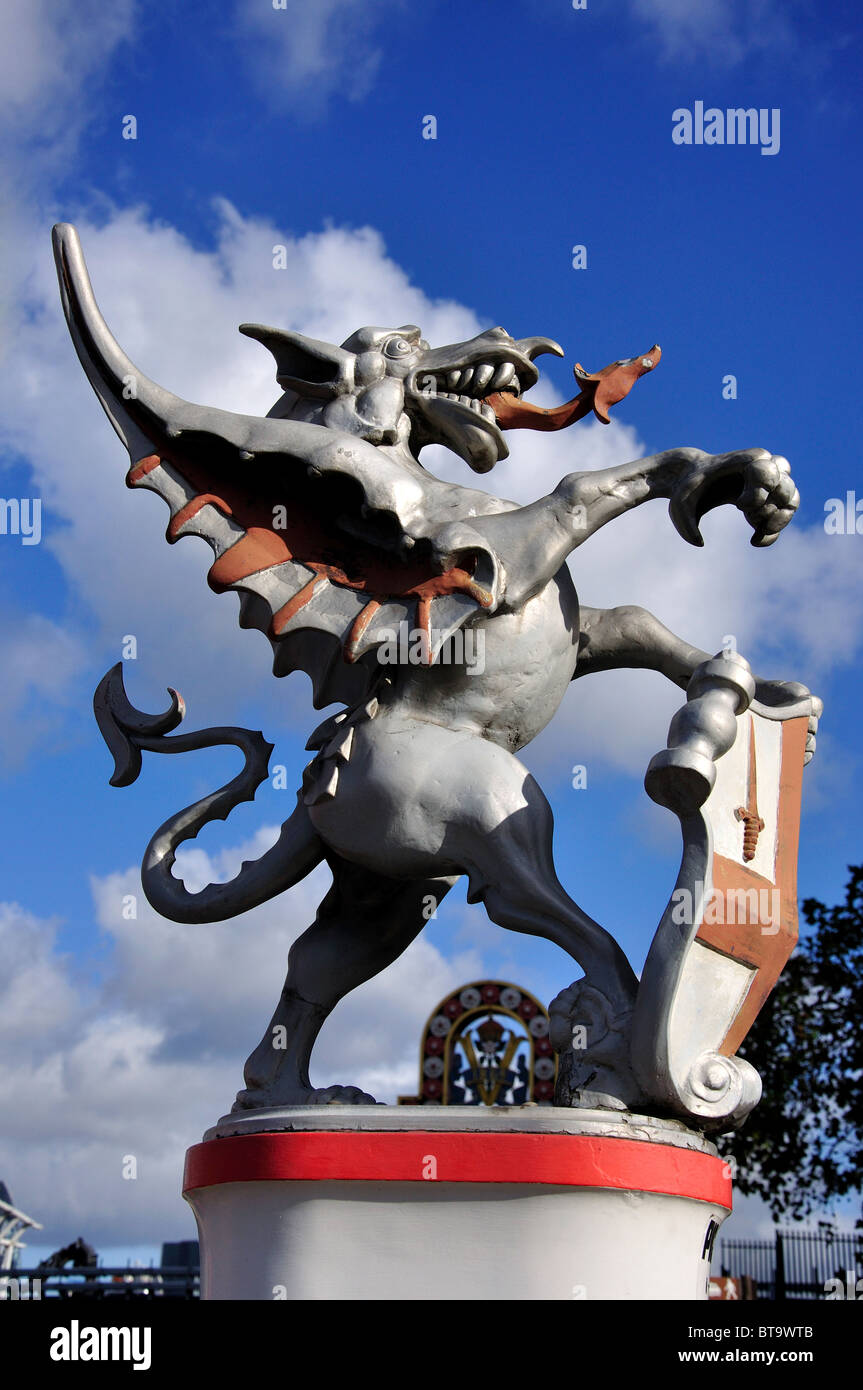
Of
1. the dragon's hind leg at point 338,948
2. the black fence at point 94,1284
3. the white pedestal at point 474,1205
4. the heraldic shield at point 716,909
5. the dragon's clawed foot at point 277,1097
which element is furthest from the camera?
the black fence at point 94,1284

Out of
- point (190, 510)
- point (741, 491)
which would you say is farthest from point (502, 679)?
point (190, 510)

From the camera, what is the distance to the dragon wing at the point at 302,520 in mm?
5336

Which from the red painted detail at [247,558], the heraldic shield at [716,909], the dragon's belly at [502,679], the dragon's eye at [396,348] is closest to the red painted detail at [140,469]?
the red painted detail at [247,558]

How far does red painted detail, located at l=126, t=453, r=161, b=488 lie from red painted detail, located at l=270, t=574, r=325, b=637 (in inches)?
30.4

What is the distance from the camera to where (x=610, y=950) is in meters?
4.96

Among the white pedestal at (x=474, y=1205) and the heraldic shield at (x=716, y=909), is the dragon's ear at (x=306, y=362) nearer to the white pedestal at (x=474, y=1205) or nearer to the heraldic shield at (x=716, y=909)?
the heraldic shield at (x=716, y=909)

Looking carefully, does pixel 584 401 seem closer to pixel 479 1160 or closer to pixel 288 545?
pixel 288 545

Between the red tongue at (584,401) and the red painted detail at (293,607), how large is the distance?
114cm

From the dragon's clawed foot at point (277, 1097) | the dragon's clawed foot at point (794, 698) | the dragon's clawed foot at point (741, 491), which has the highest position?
the dragon's clawed foot at point (741, 491)

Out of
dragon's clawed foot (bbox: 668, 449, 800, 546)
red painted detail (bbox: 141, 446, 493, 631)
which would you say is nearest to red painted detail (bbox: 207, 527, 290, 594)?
red painted detail (bbox: 141, 446, 493, 631)

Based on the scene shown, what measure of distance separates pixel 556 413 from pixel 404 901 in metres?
2.03

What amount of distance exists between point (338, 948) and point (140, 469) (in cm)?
197

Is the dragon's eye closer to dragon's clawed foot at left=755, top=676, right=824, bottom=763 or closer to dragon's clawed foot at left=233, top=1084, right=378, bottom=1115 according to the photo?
dragon's clawed foot at left=755, top=676, right=824, bottom=763
